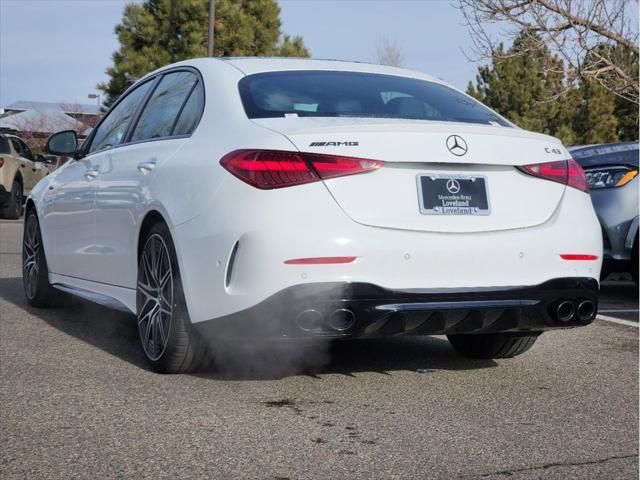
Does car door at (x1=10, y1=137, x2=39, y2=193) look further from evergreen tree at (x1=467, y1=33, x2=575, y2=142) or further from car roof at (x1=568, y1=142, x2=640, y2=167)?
evergreen tree at (x1=467, y1=33, x2=575, y2=142)

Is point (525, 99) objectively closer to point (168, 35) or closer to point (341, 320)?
point (168, 35)

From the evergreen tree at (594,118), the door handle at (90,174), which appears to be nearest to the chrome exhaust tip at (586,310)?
the door handle at (90,174)

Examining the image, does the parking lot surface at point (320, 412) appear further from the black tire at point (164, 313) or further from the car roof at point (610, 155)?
the car roof at point (610, 155)

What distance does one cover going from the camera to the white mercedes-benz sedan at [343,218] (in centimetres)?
415

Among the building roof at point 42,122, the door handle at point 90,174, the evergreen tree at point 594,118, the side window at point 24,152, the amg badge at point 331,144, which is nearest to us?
the amg badge at point 331,144

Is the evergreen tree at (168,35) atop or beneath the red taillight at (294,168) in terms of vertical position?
atop

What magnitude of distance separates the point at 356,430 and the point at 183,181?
1444 mm

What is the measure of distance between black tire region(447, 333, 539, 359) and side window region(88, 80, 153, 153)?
233cm

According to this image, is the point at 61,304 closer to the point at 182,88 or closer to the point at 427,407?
the point at 182,88

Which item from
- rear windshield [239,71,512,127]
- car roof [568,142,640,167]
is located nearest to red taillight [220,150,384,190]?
rear windshield [239,71,512,127]

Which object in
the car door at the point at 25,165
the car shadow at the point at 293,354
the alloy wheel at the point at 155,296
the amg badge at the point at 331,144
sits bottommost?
the car door at the point at 25,165

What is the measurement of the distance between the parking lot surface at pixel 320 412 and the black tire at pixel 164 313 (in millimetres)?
103

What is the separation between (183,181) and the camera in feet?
15.3

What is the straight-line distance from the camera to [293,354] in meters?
5.25
